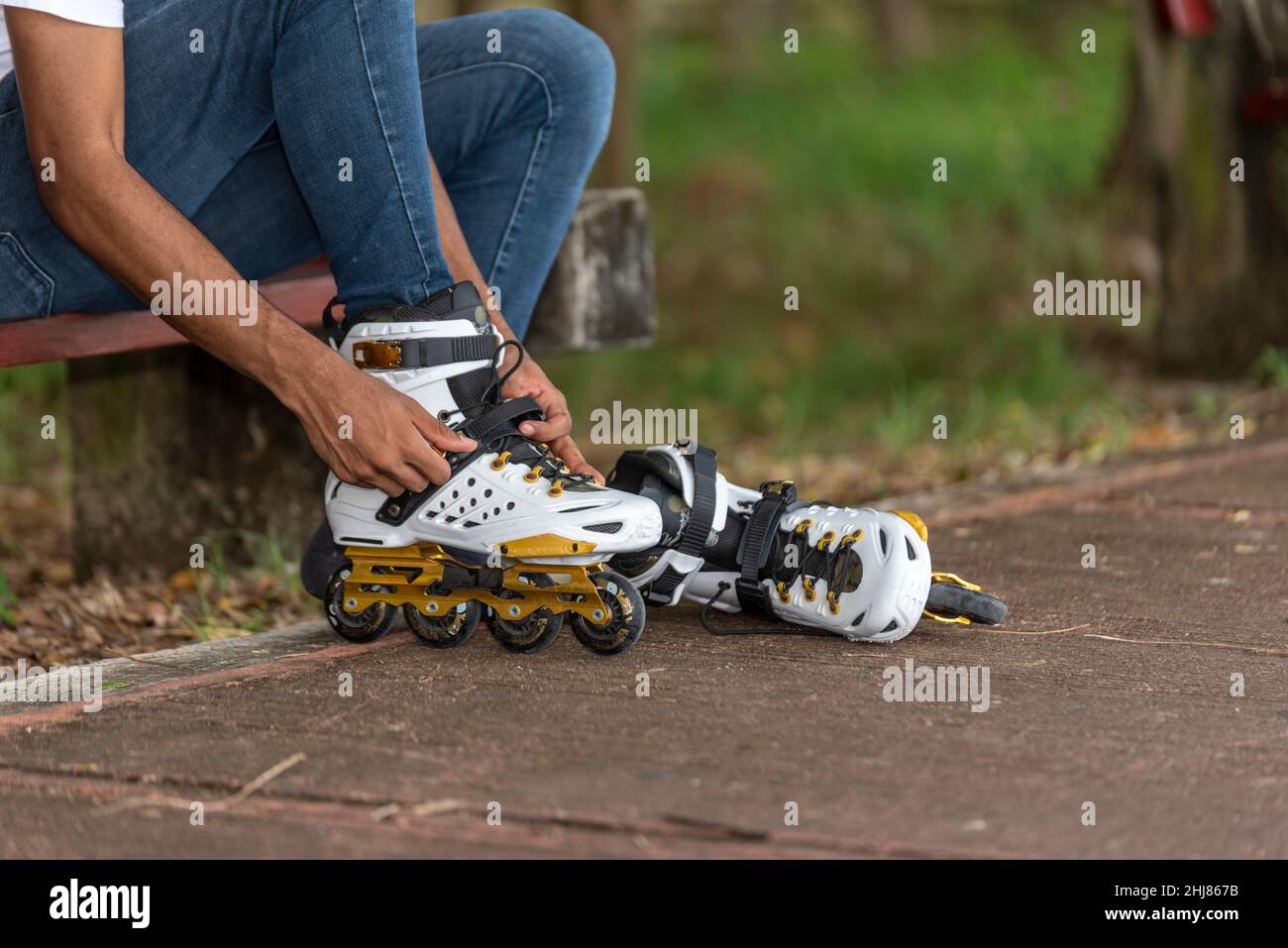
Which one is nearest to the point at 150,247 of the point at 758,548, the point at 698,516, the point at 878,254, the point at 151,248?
the point at 151,248

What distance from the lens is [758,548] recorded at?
A: 91.6 inches

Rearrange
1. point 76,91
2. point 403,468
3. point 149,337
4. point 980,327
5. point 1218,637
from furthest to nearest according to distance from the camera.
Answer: point 980,327 → point 149,337 → point 1218,637 → point 403,468 → point 76,91

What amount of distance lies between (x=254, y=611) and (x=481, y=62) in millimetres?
974

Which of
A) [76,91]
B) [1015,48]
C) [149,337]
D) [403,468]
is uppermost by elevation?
[1015,48]

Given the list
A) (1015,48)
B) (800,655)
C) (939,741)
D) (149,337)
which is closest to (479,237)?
(149,337)

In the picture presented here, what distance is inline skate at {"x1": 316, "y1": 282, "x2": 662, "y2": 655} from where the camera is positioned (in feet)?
7.12

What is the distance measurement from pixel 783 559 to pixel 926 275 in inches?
235

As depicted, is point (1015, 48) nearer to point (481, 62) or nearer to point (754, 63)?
point (754, 63)

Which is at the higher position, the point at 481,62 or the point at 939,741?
the point at 481,62

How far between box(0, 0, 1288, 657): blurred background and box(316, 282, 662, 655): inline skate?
0.52 meters

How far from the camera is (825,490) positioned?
150 inches

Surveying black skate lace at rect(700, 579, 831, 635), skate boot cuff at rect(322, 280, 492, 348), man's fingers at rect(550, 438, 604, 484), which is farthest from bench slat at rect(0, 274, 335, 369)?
black skate lace at rect(700, 579, 831, 635)

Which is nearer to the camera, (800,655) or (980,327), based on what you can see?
(800,655)

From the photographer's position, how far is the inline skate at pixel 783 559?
221 cm
